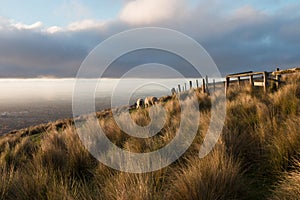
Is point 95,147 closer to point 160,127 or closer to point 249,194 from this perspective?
point 160,127

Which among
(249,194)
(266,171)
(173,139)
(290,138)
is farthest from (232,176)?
(173,139)

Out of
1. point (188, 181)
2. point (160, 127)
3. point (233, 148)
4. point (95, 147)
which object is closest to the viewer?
point (188, 181)

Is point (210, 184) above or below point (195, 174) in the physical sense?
below

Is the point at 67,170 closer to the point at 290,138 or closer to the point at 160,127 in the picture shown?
the point at 160,127

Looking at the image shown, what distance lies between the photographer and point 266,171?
3.62 metres

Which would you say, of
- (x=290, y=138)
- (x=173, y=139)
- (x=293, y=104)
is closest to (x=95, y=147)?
(x=173, y=139)

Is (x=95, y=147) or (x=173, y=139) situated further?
(x=95, y=147)

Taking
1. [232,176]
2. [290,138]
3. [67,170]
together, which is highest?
[290,138]

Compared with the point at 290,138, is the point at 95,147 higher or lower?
lower

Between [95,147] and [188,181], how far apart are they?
11.2 ft

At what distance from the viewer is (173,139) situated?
520cm

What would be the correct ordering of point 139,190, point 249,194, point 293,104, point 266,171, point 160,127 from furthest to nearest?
point 160,127, point 293,104, point 266,171, point 249,194, point 139,190

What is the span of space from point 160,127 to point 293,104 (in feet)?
11.3

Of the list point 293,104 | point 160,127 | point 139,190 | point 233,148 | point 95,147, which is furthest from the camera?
point 160,127
